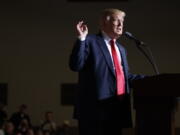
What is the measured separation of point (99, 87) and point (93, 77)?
7cm

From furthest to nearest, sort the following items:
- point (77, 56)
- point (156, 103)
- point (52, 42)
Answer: point (52, 42) → point (77, 56) → point (156, 103)

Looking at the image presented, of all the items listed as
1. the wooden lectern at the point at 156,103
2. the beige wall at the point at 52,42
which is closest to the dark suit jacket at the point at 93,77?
the wooden lectern at the point at 156,103

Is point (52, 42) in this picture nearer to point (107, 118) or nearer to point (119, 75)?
point (119, 75)

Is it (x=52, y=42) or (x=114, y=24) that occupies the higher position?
(x=52, y=42)

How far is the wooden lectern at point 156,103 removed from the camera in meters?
2.75

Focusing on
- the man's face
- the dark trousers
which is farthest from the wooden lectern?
the man's face

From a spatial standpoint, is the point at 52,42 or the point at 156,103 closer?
the point at 156,103

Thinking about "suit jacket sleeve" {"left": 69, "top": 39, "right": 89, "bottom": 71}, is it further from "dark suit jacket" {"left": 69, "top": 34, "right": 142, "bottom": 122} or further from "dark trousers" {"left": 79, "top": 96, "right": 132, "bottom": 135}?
"dark trousers" {"left": 79, "top": 96, "right": 132, "bottom": 135}

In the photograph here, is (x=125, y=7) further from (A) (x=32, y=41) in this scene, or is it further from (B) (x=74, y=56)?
(B) (x=74, y=56)

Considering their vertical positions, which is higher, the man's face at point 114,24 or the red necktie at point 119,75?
the man's face at point 114,24

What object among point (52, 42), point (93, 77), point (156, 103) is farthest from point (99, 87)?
point (52, 42)

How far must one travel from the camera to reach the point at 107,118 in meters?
3.09

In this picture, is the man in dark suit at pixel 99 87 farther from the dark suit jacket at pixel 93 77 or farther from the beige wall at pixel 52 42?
the beige wall at pixel 52 42

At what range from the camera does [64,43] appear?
39.0ft
